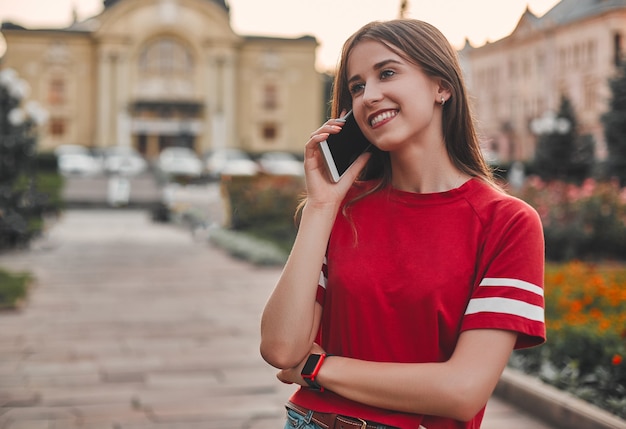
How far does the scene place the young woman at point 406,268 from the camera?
163 centimetres

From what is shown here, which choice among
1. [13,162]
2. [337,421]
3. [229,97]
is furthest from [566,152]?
[337,421]

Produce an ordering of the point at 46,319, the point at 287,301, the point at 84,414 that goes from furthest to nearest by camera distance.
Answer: the point at 46,319
the point at 84,414
the point at 287,301

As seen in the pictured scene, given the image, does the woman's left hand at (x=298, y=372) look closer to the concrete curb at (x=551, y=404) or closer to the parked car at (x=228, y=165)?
the concrete curb at (x=551, y=404)

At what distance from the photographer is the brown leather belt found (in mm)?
1678

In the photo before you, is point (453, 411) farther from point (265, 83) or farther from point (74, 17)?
point (74, 17)

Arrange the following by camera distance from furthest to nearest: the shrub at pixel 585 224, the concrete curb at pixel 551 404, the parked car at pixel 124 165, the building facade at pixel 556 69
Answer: the parked car at pixel 124 165 < the shrub at pixel 585 224 < the building facade at pixel 556 69 < the concrete curb at pixel 551 404

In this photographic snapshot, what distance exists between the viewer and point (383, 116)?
1.76 m

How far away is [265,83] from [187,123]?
5.65 m

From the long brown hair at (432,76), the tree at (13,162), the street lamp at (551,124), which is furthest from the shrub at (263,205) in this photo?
the long brown hair at (432,76)

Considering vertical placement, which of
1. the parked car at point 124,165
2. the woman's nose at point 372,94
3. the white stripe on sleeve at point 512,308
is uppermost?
the woman's nose at point 372,94

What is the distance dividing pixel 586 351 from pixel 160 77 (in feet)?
157

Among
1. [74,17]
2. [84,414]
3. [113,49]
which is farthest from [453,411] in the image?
[74,17]

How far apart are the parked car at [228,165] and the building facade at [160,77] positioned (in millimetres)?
2965

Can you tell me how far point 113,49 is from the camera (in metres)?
49.1
